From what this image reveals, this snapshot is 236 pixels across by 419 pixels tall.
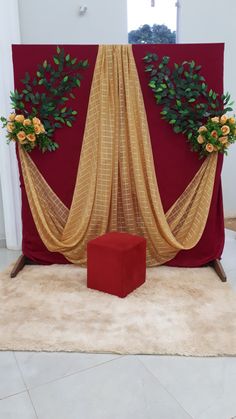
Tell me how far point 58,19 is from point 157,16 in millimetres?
1080

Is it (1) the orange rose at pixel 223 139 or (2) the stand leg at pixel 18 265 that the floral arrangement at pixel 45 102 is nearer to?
(2) the stand leg at pixel 18 265

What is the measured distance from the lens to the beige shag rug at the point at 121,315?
1846 mm

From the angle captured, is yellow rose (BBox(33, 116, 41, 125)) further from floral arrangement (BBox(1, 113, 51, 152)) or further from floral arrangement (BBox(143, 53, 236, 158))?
floral arrangement (BBox(143, 53, 236, 158))

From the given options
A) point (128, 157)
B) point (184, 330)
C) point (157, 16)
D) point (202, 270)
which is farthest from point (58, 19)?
point (184, 330)

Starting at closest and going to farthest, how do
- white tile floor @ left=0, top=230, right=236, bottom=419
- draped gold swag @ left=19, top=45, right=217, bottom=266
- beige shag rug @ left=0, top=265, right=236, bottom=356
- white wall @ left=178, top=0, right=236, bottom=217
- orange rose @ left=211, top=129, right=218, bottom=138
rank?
white tile floor @ left=0, top=230, right=236, bottom=419 < beige shag rug @ left=0, top=265, right=236, bottom=356 < orange rose @ left=211, top=129, right=218, bottom=138 < draped gold swag @ left=19, top=45, right=217, bottom=266 < white wall @ left=178, top=0, right=236, bottom=217

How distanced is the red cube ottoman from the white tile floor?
628mm

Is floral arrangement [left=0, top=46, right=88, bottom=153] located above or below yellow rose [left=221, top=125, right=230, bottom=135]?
above

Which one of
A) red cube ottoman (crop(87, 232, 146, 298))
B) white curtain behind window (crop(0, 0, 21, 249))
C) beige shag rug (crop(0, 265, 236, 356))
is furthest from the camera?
white curtain behind window (crop(0, 0, 21, 249))

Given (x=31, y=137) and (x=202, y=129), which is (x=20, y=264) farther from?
(x=202, y=129)

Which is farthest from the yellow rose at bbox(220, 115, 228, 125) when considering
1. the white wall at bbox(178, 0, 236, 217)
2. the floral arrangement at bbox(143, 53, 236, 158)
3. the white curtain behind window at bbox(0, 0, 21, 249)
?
the white curtain behind window at bbox(0, 0, 21, 249)

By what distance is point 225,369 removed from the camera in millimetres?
1678

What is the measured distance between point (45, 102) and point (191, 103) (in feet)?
3.44

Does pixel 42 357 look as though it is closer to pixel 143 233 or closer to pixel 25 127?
pixel 143 233

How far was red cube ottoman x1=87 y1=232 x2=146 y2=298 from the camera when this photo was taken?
7.61ft
